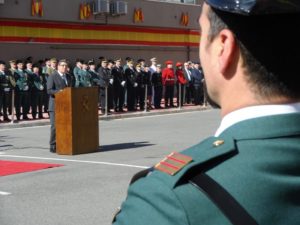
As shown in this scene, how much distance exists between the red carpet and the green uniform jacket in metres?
8.85

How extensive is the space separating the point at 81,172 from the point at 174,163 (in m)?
8.72

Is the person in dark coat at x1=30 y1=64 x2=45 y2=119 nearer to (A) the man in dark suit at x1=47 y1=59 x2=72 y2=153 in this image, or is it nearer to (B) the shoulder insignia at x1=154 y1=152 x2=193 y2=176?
(A) the man in dark suit at x1=47 y1=59 x2=72 y2=153

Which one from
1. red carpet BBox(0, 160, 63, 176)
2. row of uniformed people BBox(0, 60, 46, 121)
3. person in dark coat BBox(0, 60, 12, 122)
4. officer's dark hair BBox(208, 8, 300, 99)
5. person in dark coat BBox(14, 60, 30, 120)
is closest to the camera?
officer's dark hair BBox(208, 8, 300, 99)

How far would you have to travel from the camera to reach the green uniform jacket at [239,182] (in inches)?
50.1

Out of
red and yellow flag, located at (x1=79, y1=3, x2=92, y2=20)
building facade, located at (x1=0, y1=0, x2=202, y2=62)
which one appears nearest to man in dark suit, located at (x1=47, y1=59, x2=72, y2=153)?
building facade, located at (x1=0, y1=0, x2=202, y2=62)

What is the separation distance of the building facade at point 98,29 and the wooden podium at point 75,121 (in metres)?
12.6

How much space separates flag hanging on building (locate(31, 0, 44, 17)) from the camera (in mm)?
25531

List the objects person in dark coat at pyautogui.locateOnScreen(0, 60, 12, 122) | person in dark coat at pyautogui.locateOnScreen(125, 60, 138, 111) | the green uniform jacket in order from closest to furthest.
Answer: the green uniform jacket, person in dark coat at pyautogui.locateOnScreen(0, 60, 12, 122), person in dark coat at pyautogui.locateOnScreen(125, 60, 138, 111)

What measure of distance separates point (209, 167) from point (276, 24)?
1.15ft

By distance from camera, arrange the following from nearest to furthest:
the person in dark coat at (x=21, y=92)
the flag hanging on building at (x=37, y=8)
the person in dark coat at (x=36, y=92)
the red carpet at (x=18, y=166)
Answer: the red carpet at (x=18, y=166) → the person in dark coat at (x=21, y=92) → the person in dark coat at (x=36, y=92) → the flag hanging on building at (x=37, y=8)

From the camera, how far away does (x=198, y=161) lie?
134cm

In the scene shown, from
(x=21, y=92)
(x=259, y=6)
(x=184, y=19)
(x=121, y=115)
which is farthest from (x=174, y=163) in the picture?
(x=184, y=19)

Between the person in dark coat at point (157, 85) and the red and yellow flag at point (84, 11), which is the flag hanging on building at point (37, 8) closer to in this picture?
the red and yellow flag at point (84, 11)

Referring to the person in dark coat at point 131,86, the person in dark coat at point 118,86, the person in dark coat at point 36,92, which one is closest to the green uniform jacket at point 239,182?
the person in dark coat at point 36,92
